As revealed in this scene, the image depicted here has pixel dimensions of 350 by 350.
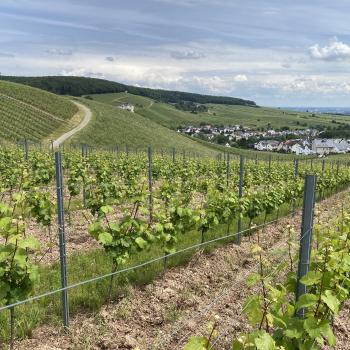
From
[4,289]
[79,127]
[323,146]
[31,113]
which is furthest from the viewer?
[323,146]

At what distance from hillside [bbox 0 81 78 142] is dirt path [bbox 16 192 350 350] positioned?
42.4m

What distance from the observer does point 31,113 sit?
57.2 meters

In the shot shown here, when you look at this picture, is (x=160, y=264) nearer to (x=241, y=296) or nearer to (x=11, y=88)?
(x=241, y=296)

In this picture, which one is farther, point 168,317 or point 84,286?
point 84,286

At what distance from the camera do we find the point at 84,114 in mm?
68250

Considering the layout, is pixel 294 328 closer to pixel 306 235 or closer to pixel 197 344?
pixel 306 235

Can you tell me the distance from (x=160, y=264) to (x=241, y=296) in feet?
5.17

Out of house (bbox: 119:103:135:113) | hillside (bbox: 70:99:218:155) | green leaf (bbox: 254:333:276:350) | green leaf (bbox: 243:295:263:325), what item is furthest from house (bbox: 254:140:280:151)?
green leaf (bbox: 254:333:276:350)

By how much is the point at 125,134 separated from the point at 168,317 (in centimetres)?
5785

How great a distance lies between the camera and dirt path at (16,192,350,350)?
4.63 m

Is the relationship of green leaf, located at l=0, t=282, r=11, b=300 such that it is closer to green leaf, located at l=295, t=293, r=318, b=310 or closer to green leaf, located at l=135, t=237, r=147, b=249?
green leaf, located at l=135, t=237, r=147, b=249

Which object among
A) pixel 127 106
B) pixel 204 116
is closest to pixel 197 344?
pixel 127 106

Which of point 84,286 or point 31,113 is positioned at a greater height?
point 31,113

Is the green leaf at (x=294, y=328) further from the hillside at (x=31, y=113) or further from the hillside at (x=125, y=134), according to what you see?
the hillside at (x=125, y=134)
